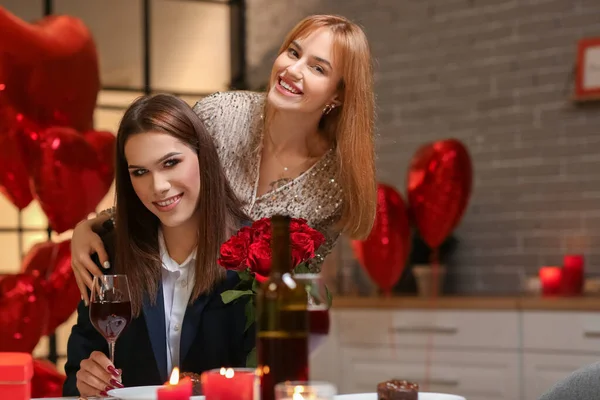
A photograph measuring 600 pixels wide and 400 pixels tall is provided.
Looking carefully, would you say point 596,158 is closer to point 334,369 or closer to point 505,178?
point 505,178

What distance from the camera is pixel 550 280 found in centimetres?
395

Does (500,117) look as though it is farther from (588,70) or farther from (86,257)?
(86,257)

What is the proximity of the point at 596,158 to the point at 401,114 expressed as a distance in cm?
99

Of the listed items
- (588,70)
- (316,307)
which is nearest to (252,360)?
(316,307)

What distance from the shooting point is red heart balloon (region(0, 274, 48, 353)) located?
3039 millimetres

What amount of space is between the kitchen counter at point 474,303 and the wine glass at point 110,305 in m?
2.44

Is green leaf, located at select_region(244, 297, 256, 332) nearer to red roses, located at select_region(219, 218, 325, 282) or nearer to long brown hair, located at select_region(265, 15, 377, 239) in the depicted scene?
red roses, located at select_region(219, 218, 325, 282)

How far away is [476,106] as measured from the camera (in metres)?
4.46

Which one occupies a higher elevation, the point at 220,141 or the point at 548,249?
the point at 220,141

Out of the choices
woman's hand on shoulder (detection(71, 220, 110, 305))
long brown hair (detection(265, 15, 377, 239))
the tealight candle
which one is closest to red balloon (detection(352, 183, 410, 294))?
long brown hair (detection(265, 15, 377, 239))

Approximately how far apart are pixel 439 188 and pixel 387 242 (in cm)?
28

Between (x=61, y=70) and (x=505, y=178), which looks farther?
(x=505, y=178)

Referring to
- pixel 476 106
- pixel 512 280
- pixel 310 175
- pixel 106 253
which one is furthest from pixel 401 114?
pixel 106 253

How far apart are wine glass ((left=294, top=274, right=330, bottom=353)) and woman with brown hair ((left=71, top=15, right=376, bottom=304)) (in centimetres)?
75
